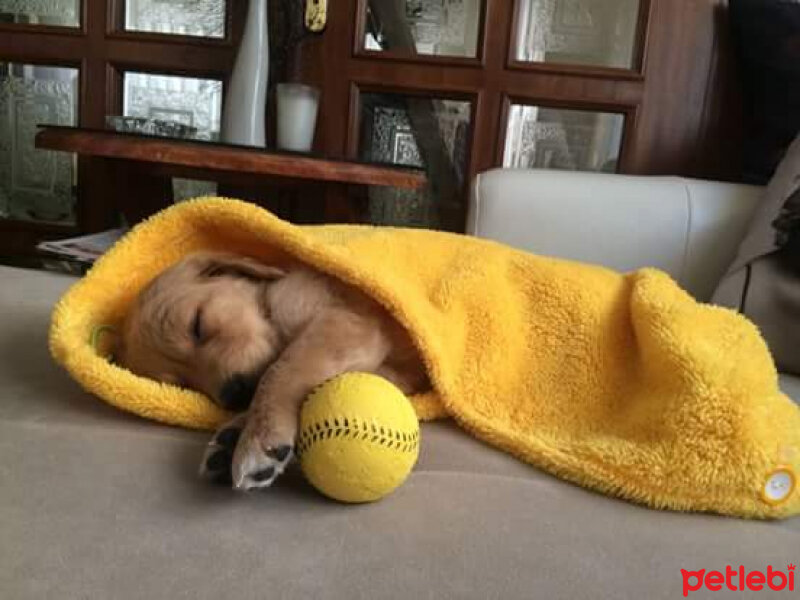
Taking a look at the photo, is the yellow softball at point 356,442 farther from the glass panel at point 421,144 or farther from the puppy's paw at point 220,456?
the glass panel at point 421,144

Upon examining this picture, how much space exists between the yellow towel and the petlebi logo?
0.35 feet

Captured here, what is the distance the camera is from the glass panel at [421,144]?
216cm

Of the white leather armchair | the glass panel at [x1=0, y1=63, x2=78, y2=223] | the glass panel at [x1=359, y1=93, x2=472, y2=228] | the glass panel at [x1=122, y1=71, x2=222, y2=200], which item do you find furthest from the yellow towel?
the glass panel at [x1=0, y1=63, x2=78, y2=223]

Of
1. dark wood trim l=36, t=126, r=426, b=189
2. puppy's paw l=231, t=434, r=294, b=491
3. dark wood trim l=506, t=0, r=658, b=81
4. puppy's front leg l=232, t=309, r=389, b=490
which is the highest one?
dark wood trim l=506, t=0, r=658, b=81

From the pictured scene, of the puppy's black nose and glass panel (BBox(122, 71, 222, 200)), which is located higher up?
glass panel (BBox(122, 71, 222, 200))

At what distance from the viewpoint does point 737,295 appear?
132 centimetres

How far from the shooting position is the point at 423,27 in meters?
2.14

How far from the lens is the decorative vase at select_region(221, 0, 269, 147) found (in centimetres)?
199

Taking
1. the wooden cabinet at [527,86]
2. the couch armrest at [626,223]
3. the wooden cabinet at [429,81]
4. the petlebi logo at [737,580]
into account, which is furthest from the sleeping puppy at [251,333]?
the wooden cabinet at [527,86]

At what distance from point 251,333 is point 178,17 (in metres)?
1.63

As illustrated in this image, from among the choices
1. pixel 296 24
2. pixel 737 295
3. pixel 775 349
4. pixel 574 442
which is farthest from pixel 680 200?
pixel 296 24

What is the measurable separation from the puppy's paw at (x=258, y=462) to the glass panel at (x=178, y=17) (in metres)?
1.79

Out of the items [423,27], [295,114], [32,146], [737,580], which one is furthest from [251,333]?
[32,146]

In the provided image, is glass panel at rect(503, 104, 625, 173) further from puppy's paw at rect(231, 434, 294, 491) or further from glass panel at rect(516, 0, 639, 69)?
puppy's paw at rect(231, 434, 294, 491)
